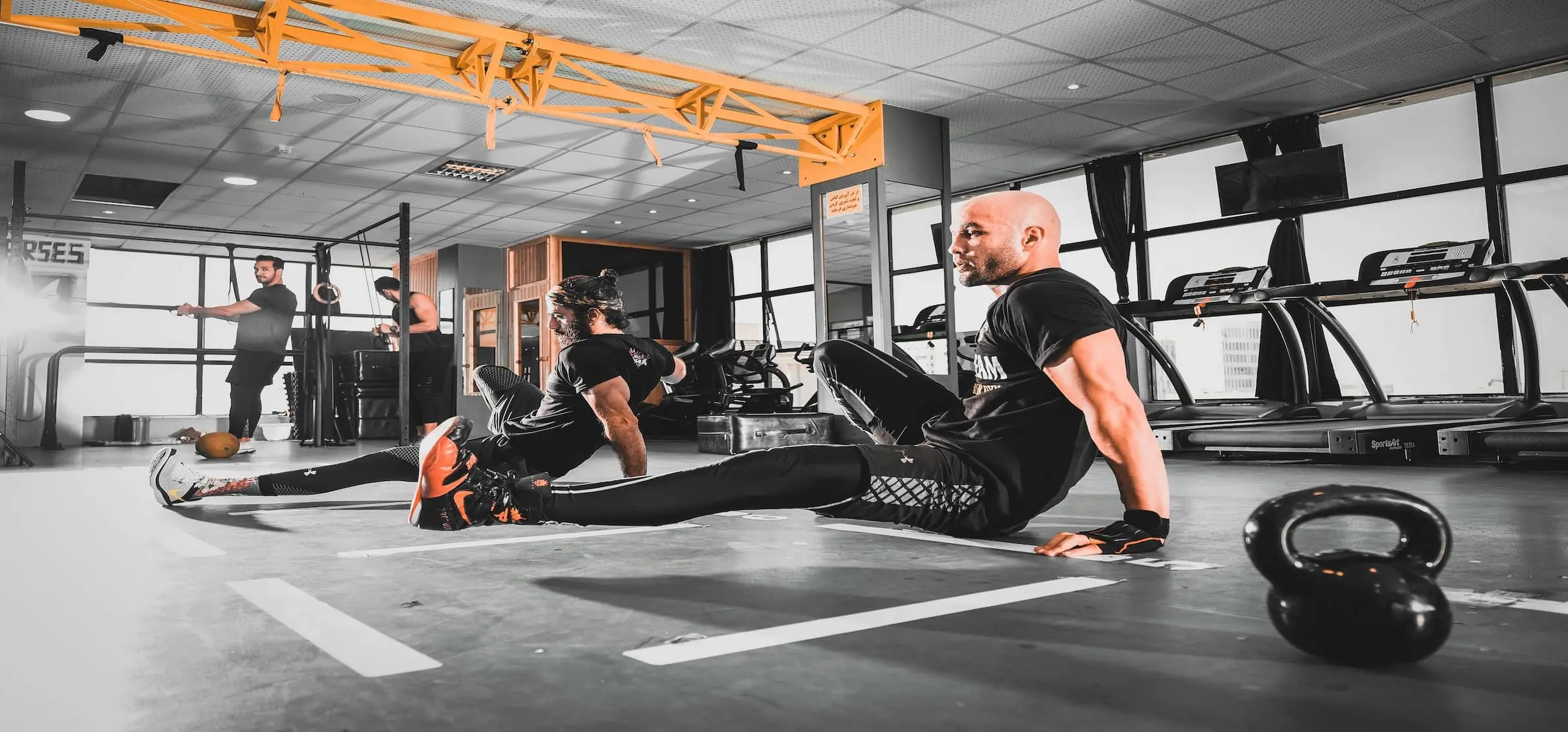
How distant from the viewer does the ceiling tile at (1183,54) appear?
5.92m

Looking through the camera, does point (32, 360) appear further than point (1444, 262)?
Yes

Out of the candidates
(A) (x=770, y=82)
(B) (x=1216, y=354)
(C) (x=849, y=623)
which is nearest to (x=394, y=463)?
(C) (x=849, y=623)

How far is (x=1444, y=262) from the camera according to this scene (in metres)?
5.40

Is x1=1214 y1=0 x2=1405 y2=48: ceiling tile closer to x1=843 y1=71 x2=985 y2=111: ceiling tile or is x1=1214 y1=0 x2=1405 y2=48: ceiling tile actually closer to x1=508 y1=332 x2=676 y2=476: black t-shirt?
x1=843 y1=71 x2=985 y2=111: ceiling tile

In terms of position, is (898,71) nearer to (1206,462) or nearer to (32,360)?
(1206,462)

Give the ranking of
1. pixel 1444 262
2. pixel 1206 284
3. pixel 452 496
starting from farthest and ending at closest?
pixel 1206 284 < pixel 1444 262 < pixel 452 496

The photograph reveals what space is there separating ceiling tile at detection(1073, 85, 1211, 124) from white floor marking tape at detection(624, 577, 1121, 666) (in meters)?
6.08

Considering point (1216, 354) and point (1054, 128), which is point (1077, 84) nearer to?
point (1054, 128)

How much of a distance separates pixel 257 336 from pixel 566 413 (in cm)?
538

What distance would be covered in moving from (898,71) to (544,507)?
5.38 m

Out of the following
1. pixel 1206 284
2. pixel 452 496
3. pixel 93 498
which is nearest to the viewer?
pixel 452 496

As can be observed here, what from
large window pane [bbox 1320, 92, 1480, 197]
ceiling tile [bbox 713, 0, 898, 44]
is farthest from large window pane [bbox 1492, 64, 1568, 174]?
ceiling tile [bbox 713, 0, 898, 44]

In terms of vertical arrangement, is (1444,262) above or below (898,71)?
below

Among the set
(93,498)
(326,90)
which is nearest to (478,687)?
(93,498)
